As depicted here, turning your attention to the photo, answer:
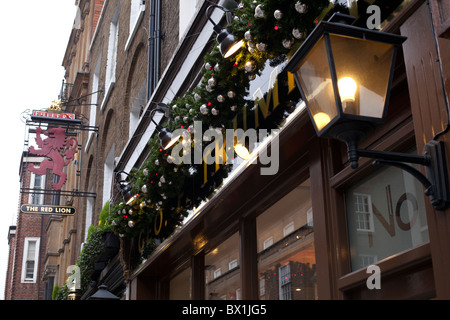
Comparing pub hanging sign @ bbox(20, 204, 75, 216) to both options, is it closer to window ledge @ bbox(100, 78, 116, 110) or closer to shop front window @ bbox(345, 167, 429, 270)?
window ledge @ bbox(100, 78, 116, 110)

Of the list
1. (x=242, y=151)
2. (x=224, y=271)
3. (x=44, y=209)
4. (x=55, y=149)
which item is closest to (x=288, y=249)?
(x=242, y=151)

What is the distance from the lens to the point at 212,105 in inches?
245

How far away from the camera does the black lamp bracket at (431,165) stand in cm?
341

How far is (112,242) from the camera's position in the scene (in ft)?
39.7

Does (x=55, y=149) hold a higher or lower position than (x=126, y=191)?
higher

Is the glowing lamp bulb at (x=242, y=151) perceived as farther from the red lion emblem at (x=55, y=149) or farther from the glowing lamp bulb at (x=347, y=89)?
the red lion emblem at (x=55, y=149)

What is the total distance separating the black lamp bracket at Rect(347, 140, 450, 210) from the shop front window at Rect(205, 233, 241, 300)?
12.3ft

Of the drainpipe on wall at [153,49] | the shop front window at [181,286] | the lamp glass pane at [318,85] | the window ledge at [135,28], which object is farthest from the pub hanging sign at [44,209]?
the lamp glass pane at [318,85]

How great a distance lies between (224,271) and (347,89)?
4523 mm

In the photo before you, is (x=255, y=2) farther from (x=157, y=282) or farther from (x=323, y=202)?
(x=157, y=282)

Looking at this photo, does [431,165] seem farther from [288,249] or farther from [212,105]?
[212,105]

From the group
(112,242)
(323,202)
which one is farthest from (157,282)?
(323,202)
